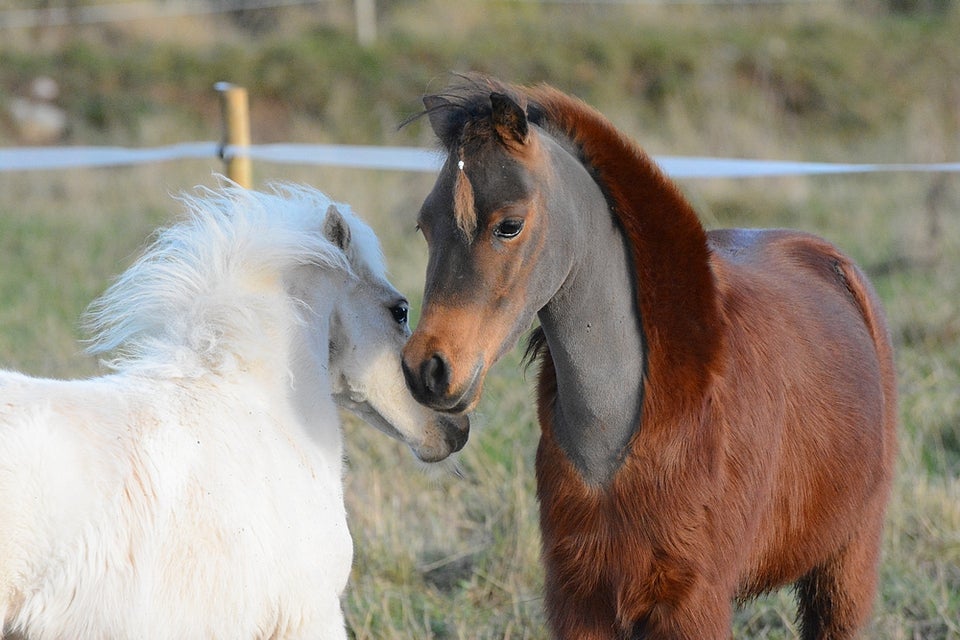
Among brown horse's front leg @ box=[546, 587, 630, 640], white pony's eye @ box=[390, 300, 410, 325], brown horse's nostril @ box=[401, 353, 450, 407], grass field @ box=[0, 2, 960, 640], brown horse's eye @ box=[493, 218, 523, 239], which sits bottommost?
grass field @ box=[0, 2, 960, 640]

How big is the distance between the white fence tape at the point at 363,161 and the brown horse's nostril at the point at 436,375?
6.73 ft

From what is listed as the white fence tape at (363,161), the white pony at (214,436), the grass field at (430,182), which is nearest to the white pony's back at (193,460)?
the white pony at (214,436)

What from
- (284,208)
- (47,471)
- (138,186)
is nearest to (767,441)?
(284,208)

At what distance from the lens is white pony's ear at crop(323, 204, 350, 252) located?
9.57ft

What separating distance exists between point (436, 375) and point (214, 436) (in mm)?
615

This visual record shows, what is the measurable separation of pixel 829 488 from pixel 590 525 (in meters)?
0.79

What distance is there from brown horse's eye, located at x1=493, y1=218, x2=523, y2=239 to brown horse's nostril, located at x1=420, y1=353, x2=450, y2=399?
0.29m

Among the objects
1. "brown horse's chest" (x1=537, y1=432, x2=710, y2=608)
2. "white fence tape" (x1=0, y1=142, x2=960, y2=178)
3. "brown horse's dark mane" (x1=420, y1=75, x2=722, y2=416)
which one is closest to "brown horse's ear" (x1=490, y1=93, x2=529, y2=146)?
"brown horse's dark mane" (x1=420, y1=75, x2=722, y2=416)

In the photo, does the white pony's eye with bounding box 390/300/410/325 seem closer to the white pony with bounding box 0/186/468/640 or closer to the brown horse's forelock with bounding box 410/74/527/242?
the white pony with bounding box 0/186/468/640

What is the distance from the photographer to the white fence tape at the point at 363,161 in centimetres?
457

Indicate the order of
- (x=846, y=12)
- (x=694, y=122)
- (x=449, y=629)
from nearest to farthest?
1. (x=449, y=629)
2. (x=694, y=122)
3. (x=846, y=12)

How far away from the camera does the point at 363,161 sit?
561 cm

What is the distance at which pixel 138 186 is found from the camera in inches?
514

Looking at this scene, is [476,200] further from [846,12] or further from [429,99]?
[846,12]
